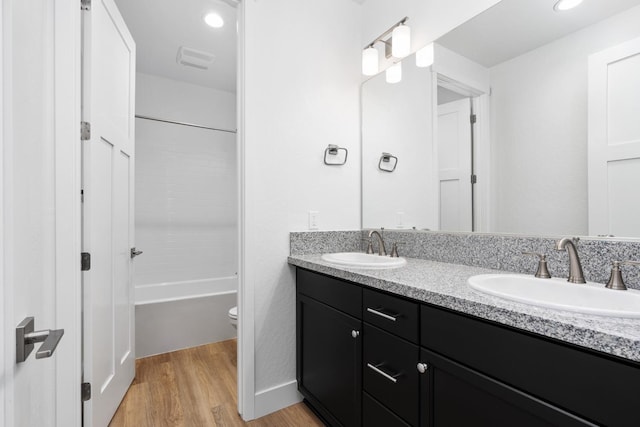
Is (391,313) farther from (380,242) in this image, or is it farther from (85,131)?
(85,131)

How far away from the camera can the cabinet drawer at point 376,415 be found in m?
1.08

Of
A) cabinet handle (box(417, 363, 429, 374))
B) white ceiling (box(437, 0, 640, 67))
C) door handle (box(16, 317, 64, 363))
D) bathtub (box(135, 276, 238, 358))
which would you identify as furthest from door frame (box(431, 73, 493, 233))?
bathtub (box(135, 276, 238, 358))

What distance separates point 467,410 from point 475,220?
2.85 ft

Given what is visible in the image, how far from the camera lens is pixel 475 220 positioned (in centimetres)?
145

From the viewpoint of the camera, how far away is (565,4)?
1.13 meters

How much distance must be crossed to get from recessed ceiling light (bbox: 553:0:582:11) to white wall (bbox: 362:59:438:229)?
2.00ft

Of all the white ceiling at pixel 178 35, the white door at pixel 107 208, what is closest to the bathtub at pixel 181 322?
the white door at pixel 107 208

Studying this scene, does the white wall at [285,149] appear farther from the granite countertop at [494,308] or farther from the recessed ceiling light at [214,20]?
the recessed ceiling light at [214,20]

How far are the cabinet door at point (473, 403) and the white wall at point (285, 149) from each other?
99 cm

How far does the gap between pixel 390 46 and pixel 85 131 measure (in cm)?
177

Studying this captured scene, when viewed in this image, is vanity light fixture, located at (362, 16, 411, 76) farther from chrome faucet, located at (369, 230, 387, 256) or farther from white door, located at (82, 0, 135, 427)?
white door, located at (82, 0, 135, 427)

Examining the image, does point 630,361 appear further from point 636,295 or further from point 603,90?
point 603,90

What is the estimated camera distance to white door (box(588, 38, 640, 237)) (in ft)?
3.16

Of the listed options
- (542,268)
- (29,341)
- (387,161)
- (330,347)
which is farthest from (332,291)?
(29,341)
